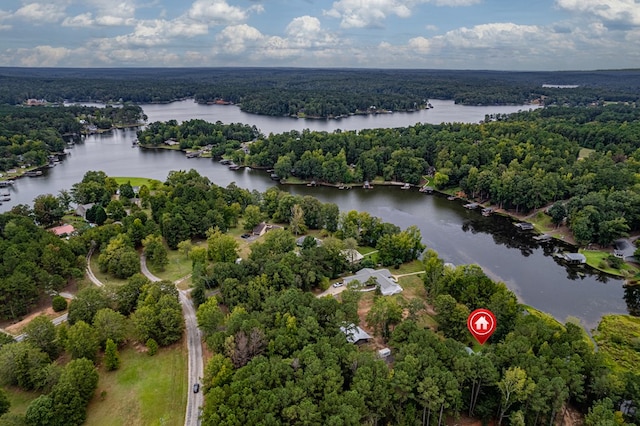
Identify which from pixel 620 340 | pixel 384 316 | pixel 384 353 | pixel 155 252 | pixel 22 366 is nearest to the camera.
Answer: pixel 22 366

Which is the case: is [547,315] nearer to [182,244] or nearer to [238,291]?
[238,291]

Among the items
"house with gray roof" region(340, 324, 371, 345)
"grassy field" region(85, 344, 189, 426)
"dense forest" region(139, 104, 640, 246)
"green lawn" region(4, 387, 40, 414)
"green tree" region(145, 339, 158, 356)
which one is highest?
"dense forest" region(139, 104, 640, 246)

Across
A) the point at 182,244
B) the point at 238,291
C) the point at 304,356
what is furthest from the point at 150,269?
the point at 304,356

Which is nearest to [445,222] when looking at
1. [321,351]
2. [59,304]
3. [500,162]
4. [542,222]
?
[542,222]

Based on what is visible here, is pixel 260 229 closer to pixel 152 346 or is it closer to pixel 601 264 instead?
pixel 152 346

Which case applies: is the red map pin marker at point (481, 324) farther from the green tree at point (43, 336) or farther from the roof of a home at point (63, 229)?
the roof of a home at point (63, 229)

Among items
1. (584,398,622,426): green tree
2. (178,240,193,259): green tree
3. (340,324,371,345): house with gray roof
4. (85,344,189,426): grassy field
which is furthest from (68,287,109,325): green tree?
(584,398,622,426): green tree

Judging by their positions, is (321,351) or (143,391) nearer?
(321,351)

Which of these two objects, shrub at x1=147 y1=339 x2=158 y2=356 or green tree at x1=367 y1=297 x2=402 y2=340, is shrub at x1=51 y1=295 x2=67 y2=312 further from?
green tree at x1=367 y1=297 x2=402 y2=340

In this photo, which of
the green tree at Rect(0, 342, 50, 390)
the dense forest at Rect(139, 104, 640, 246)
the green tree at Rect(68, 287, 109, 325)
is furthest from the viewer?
the dense forest at Rect(139, 104, 640, 246)
